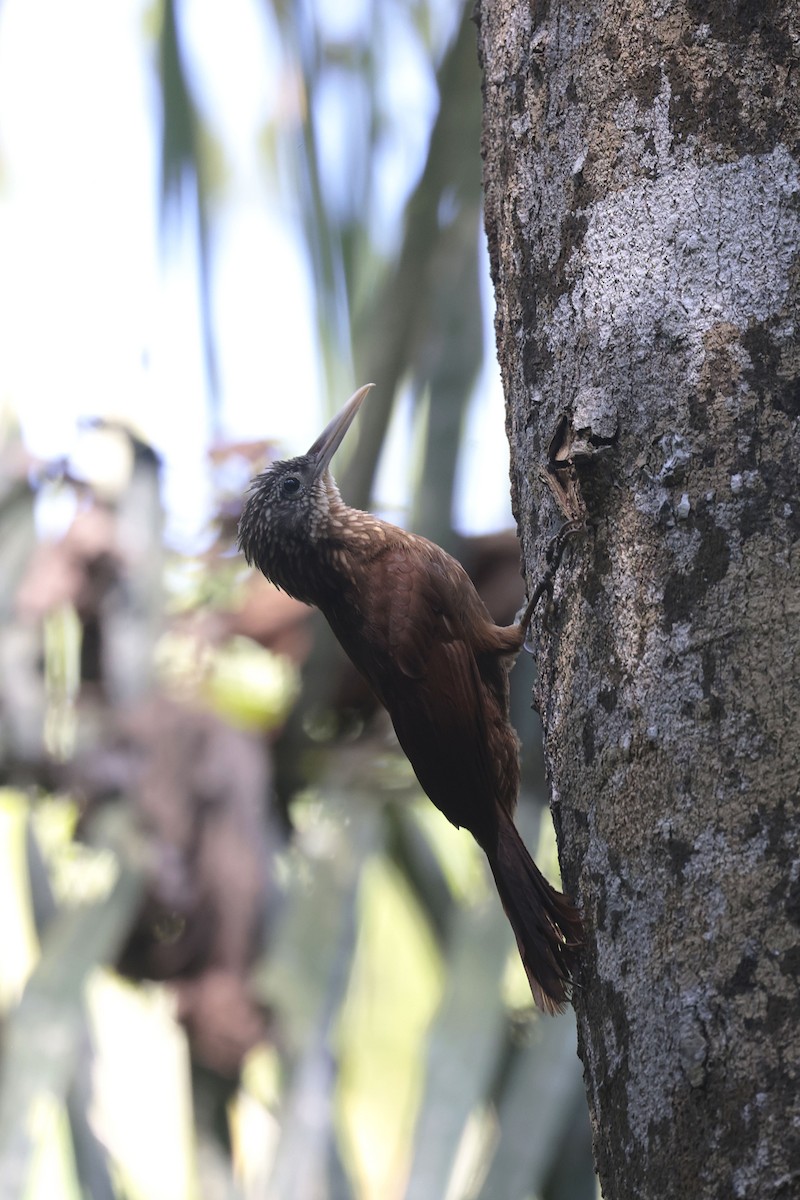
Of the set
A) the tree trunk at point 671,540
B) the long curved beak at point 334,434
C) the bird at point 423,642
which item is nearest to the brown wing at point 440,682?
the bird at point 423,642

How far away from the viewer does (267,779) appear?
13.4 feet

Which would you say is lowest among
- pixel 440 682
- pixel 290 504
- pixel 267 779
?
pixel 267 779

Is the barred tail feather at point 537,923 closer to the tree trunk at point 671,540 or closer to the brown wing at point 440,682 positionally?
the brown wing at point 440,682

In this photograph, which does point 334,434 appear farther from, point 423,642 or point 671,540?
point 671,540

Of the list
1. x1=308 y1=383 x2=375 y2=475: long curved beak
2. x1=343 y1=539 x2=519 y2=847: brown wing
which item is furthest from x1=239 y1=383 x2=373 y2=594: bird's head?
x1=343 y1=539 x2=519 y2=847: brown wing

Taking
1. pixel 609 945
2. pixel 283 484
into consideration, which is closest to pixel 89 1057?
pixel 283 484

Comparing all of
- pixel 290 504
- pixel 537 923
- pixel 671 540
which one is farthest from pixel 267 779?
pixel 671 540

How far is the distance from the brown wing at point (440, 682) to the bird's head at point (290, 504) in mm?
298

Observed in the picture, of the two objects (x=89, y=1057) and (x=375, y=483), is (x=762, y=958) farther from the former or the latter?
(x=89, y=1057)

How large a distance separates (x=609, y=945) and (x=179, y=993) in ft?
8.98

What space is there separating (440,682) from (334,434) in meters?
0.97

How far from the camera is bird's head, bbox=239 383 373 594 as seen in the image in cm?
312

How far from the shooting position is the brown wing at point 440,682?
244cm

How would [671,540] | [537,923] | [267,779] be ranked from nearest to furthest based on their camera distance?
1. [671,540]
2. [537,923]
3. [267,779]
